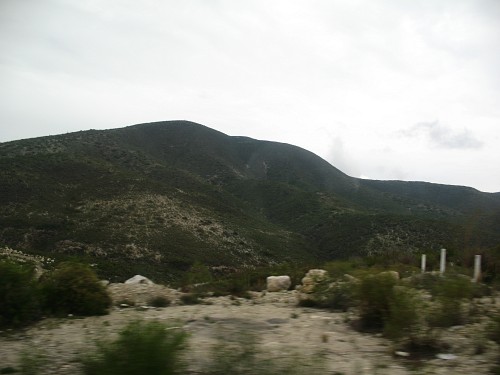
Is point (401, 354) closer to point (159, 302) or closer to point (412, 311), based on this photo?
point (412, 311)

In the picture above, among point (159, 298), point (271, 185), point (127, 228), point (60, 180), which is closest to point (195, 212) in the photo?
point (127, 228)

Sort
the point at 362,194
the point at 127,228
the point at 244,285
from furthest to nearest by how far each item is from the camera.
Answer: the point at 362,194
the point at 127,228
the point at 244,285

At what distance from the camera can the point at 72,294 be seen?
1041 cm

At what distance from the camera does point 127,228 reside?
130 ft

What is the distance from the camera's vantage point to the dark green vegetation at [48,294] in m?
9.02

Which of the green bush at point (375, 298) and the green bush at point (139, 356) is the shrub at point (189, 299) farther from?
the green bush at point (139, 356)

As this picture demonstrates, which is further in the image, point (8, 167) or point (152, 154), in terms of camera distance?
point (152, 154)

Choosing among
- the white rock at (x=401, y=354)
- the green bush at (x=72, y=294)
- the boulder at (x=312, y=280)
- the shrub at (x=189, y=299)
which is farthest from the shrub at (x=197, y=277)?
the white rock at (x=401, y=354)

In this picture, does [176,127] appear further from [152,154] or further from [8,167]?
[8,167]

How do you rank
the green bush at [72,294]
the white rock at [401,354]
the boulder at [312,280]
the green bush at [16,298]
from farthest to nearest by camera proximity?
the boulder at [312,280] < the green bush at [72,294] < the green bush at [16,298] < the white rock at [401,354]

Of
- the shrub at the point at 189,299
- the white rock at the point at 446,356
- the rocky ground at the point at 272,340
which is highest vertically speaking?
the white rock at the point at 446,356

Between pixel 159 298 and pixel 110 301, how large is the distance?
1.50m

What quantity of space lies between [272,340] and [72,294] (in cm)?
532

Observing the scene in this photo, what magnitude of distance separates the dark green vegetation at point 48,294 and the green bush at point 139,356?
4.57m
